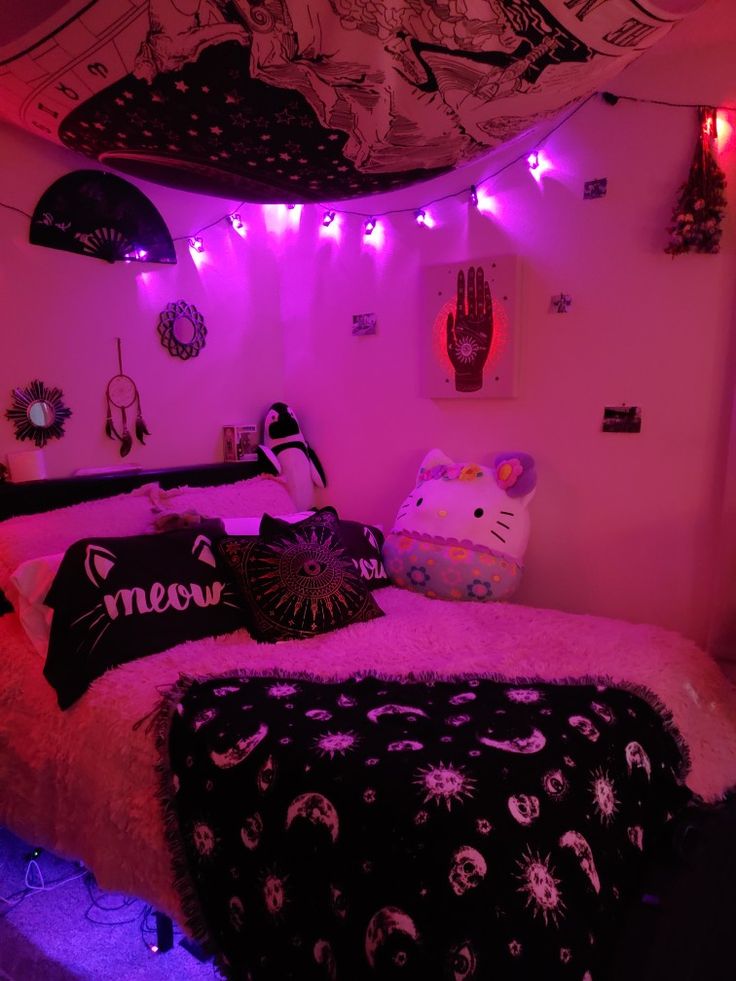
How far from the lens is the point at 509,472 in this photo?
2.18 meters

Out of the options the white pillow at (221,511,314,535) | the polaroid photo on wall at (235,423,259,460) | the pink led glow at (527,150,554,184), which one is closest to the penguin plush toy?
the polaroid photo on wall at (235,423,259,460)

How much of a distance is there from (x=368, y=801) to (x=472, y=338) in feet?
5.80

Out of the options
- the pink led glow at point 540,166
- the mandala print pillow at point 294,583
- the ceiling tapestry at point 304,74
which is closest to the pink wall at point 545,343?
the pink led glow at point 540,166

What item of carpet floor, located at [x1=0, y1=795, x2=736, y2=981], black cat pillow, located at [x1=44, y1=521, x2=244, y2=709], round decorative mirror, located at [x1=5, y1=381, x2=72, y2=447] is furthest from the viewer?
round decorative mirror, located at [x1=5, y1=381, x2=72, y2=447]

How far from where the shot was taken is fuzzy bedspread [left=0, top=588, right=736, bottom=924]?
1.36 m

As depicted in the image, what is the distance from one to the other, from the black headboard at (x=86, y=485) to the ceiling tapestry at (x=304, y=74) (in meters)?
1.07

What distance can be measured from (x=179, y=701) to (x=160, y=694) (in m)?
0.06

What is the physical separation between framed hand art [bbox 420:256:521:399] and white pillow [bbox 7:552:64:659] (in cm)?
156

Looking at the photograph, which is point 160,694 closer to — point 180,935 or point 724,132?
point 180,935

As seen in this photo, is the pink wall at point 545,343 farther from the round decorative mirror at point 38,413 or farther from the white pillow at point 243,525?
the white pillow at point 243,525

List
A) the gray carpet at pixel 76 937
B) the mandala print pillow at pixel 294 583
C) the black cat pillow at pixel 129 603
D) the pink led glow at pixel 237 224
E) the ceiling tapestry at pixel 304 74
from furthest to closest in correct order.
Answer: the pink led glow at pixel 237 224, the mandala print pillow at pixel 294 583, the black cat pillow at pixel 129 603, the gray carpet at pixel 76 937, the ceiling tapestry at pixel 304 74

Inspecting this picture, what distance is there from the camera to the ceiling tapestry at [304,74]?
2.86 feet

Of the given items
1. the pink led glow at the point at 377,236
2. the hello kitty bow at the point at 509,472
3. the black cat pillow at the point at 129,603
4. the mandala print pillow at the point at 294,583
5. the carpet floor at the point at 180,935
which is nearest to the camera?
the carpet floor at the point at 180,935

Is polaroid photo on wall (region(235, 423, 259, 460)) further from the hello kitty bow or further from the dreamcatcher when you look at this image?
the hello kitty bow
